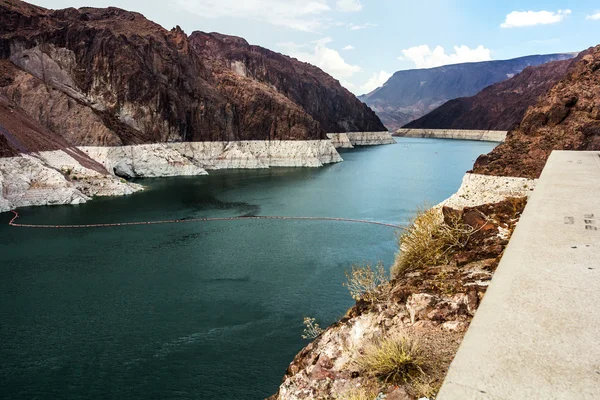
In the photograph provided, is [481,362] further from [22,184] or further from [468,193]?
[22,184]

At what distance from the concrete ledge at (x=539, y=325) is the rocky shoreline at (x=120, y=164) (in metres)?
56.2

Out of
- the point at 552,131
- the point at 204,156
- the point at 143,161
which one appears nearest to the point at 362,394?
the point at 552,131

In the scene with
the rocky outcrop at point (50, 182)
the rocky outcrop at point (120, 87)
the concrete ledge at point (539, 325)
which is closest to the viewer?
the concrete ledge at point (539, 325)

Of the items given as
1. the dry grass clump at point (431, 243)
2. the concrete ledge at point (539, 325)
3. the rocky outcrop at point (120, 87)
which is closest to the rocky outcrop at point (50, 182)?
the rocky outcrop at point (120, 87)

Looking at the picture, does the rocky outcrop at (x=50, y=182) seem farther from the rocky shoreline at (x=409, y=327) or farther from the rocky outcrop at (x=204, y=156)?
the rocky shoreline at (x=409, y=327)

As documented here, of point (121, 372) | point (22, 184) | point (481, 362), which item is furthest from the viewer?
point (22, 184)

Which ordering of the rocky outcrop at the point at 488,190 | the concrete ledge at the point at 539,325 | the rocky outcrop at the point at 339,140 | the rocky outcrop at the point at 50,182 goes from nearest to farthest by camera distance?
the concrete ledge at the point at 539,325, the rocky outcrop at the point at 488,190, the rocky outcrop at the point at 50,182, the rocky outcrop at the point at 339,140

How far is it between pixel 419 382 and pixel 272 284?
71.8 feet

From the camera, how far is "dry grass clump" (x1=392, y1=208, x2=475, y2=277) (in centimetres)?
1177

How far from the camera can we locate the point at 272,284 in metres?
28.4

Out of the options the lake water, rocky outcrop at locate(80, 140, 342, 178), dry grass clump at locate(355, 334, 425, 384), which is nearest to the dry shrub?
dry grass clump at locate(355, 334, 425, 384)

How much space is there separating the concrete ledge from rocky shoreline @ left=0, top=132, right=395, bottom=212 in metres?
56.2

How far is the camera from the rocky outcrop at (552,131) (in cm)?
2469

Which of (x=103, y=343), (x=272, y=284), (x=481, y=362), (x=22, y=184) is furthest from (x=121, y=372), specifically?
(x=22, y=184)
